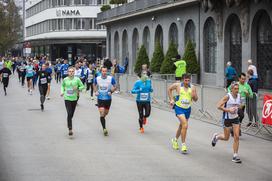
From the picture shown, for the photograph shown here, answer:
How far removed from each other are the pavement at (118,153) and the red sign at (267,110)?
0.54 metres

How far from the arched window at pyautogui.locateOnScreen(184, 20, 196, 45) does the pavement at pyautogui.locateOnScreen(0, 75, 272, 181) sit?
1877 cm

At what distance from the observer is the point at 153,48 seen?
1756 inches

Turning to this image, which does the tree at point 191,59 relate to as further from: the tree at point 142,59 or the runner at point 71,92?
the runner at point 71,92

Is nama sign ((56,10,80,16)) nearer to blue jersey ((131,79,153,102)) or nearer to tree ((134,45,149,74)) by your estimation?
tree ((134,45,149,74))

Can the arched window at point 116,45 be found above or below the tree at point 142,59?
above

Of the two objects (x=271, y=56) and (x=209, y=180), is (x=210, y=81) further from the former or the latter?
(x=209, y=180)

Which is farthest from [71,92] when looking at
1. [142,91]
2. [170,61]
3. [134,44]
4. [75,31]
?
[75,31]

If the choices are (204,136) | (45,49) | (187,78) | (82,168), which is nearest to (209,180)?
(82,168)

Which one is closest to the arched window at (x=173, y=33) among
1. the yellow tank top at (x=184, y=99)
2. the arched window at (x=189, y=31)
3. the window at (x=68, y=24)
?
the arched window at (x=189, y=31)

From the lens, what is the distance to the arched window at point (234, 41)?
31.2m

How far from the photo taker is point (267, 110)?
47.8 feet

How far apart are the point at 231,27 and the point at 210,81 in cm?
372

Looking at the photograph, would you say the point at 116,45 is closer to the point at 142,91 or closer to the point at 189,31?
the point at 189,31

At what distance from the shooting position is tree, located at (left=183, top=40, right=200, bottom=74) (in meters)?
35.4
